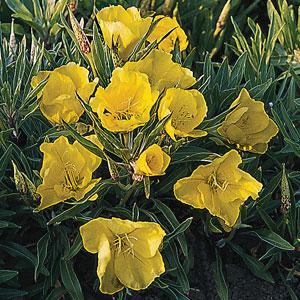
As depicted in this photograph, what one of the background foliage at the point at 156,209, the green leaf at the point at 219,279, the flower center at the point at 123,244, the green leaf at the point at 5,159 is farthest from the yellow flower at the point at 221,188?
the green leaf at the point at 5,159

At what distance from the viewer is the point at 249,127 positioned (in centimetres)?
215

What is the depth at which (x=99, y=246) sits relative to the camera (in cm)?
176

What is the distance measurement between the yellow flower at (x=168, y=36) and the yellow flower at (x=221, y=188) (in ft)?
1.93

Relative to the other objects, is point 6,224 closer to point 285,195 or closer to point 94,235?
point 94,235

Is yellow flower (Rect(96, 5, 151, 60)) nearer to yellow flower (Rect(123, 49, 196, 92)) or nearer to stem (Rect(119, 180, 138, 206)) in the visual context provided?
yellow flower (Rect(123, 49, 196, 92))

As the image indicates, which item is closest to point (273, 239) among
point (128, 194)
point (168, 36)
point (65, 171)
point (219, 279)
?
point (219, 279)

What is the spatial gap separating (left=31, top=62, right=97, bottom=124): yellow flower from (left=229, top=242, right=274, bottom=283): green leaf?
0.72 metres

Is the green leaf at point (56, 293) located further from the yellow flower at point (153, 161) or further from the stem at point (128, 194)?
the yellow flower at point (153, 161)

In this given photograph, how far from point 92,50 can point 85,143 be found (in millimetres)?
333

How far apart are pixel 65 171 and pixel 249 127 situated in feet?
2.04

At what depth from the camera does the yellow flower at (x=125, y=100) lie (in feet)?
5.97

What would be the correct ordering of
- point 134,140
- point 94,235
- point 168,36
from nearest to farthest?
point 94,235 → point 134,140 → point 168,36

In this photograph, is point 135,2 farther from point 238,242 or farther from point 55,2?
point 238,242

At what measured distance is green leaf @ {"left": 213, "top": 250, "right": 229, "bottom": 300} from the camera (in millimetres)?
2148
